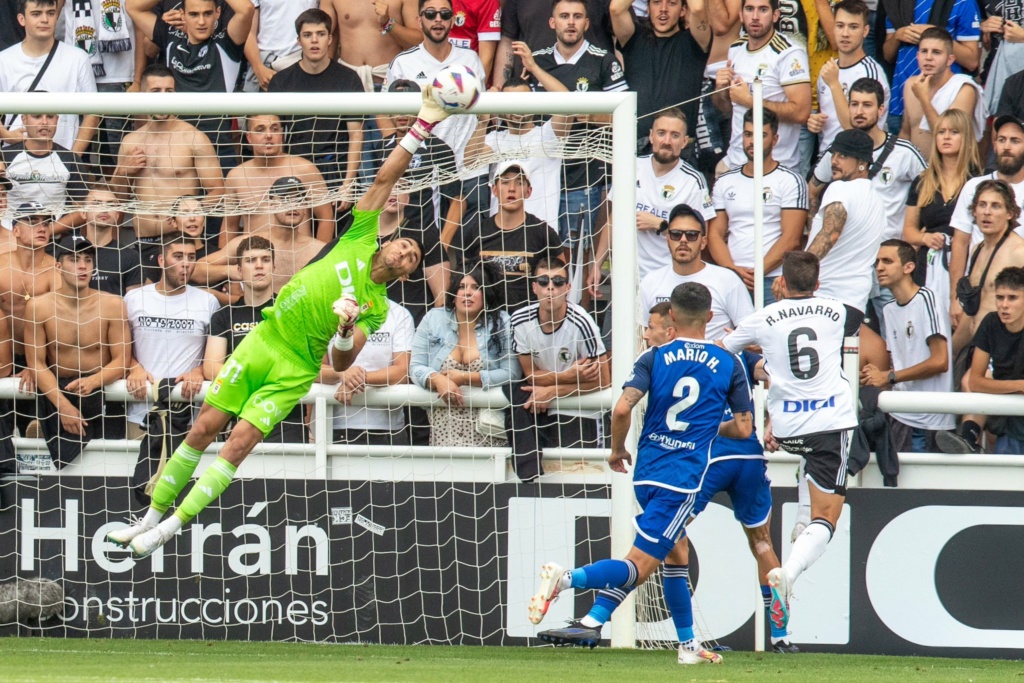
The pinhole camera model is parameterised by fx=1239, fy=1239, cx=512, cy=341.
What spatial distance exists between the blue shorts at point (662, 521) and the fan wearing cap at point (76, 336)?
12.5 ft

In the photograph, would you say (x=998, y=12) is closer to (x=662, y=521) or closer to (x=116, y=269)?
(x=662, y=521)

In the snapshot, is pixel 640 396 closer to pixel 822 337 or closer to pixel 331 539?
pixel 822 337

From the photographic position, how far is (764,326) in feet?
22.2

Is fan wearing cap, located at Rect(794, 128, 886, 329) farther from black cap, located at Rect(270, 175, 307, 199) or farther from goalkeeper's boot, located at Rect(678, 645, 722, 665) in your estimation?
black cap, located at Rect(270, 175, 307, 199)

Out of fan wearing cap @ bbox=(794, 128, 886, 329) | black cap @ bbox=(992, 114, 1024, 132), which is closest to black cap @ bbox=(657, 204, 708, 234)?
fan wearing cap @ bbox=(794, 128, 886, 329)

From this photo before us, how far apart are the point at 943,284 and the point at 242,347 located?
4.85 metres

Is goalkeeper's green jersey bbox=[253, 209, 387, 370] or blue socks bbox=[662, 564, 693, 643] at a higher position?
goalkeeper's green jersey bbox=[253, 209, 387, 370]

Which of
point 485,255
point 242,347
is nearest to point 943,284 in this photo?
point 485,255

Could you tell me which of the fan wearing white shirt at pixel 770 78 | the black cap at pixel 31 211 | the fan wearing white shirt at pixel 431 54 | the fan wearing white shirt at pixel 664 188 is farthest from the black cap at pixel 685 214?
the black cap at pixel 31 211

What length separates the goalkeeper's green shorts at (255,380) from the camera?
6.70 meters

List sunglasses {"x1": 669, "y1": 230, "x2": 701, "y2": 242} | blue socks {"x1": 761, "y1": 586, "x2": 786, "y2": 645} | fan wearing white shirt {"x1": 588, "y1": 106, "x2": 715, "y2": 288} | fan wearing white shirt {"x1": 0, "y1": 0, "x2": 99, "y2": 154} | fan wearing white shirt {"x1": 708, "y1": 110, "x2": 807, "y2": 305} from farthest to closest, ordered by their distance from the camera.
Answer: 1. fan wearing white shirt {"x1": 0, "y1": 0, "x2": 99, "y2": 154}
2. fan wearing white shirt {"x1": 588, "y1": 106, "x2": 715, "y2": 288}
3. fan wearing white shirt {"x1": 708, "y1": 110, "x2": 807, "y2": 305}
4. sunglasses {"x1": 669, "y1": 230, "x2": 701, "y2": 242}
5. blue socks {"x1": 761, "y1": 586, "x2": 786, "y2": 645}

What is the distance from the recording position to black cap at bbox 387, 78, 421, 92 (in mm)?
Answer: 9000

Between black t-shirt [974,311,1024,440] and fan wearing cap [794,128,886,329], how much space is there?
922 millimetres

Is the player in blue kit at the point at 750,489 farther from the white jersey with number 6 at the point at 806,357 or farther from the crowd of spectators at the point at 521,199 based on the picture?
the crowd of spectators at the point at 521,199
